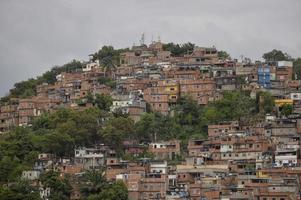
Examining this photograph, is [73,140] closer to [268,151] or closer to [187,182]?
[187,182]

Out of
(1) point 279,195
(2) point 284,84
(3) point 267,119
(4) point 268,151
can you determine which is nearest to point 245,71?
(2) point 284,84

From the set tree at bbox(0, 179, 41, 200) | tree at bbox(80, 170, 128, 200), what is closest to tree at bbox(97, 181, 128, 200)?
tree at bbox(80, 170, 128, 200)

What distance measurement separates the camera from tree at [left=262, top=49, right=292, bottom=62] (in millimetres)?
64519

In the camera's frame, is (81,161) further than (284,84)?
No

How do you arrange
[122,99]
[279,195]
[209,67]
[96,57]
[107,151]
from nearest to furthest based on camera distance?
[279,195]
[107,151]
[122,99]
[209,67]
[96,57]

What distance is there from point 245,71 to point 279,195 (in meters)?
17.2

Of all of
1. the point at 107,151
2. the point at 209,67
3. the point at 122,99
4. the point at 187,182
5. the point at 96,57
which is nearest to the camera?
the point at 187,182

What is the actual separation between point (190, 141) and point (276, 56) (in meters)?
19.5

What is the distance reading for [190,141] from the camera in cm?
4759

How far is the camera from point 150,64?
204 ft

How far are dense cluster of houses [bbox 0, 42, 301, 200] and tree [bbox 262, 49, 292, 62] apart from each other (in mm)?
5066

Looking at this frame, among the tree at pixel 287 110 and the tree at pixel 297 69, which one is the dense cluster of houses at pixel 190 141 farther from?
the tree at pixel 297 69

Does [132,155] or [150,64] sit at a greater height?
[150,64]

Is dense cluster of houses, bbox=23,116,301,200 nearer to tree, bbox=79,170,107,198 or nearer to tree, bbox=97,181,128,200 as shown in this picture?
tree, bbox=79,170,107,198
